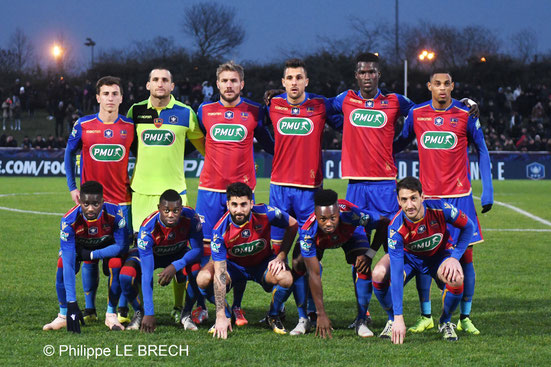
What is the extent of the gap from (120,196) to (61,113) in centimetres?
2706

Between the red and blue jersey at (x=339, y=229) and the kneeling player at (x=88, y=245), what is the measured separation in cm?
158

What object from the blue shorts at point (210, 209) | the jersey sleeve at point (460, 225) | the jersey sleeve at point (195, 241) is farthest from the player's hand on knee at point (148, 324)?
the jersey sleeve at point (460, 225)

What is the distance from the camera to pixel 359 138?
269 inches

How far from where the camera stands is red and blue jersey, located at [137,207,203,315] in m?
6.21

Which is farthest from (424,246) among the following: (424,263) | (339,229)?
(339,229)

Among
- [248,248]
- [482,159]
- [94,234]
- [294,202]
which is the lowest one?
[248,248]

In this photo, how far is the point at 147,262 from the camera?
6.19m

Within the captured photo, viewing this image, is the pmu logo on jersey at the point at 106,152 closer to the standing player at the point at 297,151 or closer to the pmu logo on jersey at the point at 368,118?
the standing player at the point at 297,151

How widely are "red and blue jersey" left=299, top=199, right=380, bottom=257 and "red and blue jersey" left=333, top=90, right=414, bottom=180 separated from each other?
477 mm

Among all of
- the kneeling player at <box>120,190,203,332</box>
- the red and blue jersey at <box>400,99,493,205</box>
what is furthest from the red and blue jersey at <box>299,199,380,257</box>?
the kneeling player at <box>120,190,203,332</box>

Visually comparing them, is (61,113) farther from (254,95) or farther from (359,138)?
(359,138)

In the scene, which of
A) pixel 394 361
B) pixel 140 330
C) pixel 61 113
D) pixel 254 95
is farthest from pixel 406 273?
pixel 254 95

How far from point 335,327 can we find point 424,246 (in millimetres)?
1095

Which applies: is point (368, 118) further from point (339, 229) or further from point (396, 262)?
point (396, 262)
